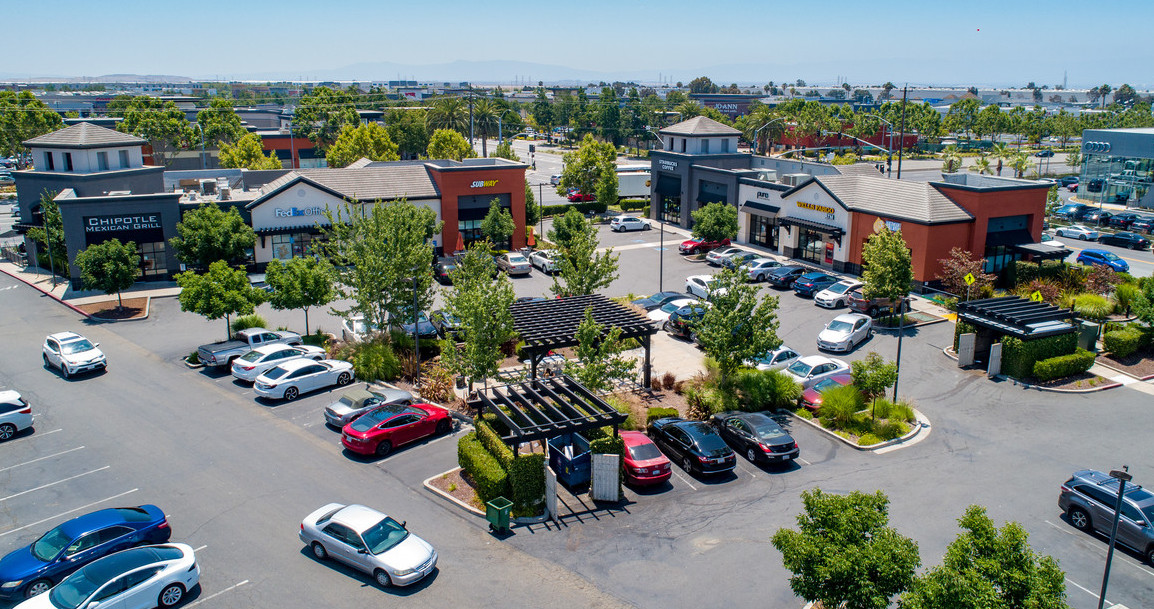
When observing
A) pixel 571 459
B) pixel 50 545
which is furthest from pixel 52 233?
pixel 571 459

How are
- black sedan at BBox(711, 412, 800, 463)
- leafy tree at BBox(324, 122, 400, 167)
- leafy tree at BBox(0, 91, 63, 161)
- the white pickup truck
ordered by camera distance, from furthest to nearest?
1. leafy tree at BBox(0, 91, 63, 161)
2. leafy tree at BBox(324, 122, 400, 167)
3. the white pickup truck
4. black sedan at BBox(711, 412, 800, 463)

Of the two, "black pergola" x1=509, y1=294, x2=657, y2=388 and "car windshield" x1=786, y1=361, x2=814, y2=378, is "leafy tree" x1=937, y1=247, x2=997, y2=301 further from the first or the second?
"black pergola" x1=509, y1=294, x2=657, y2=388

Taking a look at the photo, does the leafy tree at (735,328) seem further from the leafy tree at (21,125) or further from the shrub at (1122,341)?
the leafy tree at (21,125)

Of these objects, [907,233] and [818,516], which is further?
[907,233]

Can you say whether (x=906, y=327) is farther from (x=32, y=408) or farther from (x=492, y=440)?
(x=32, y=408)

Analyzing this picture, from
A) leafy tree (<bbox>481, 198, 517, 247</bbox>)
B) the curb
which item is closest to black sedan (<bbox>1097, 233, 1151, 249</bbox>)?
leafy tree (<bbox>481, 198, 517, 247</bbox>)

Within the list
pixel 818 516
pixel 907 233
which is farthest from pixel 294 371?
pixel 907 233
